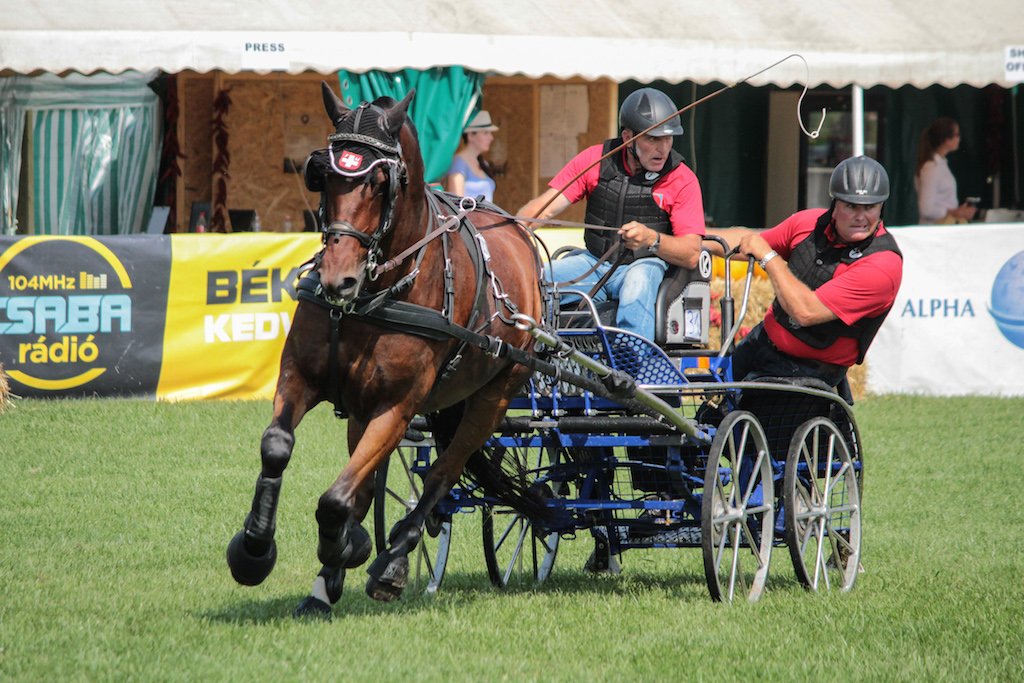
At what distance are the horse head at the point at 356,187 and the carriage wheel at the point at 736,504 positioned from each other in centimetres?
172

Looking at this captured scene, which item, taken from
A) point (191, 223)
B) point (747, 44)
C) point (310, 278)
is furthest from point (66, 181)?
point (310, 278)

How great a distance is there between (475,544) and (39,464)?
2.97 meters

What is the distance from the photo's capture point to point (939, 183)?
14.1 meters

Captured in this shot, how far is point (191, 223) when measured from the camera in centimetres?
1255

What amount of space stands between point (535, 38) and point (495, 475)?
708 centimetres

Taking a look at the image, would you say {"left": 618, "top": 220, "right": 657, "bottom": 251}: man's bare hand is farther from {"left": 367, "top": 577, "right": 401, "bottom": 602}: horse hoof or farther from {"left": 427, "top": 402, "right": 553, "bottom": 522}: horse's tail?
{"left": 367, "top": 577, "right": 401, "bottom": 602}: horse hoof

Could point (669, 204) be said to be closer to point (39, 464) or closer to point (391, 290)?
point (391, 290)

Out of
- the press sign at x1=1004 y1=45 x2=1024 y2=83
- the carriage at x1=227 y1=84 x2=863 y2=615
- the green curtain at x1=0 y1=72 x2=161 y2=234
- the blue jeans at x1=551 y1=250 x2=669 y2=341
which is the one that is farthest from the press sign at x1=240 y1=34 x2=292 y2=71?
the press sign at x1=1004 y1=45 x2=1024 y2=83

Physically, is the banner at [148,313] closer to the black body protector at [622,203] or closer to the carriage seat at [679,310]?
the black body protector at [622,203]

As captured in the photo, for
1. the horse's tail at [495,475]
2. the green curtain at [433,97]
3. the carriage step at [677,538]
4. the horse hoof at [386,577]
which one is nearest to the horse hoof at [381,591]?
the horse hoof at [386,577]

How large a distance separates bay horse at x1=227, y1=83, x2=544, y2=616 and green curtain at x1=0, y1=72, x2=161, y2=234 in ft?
29.4

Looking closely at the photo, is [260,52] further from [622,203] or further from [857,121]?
[857,121]

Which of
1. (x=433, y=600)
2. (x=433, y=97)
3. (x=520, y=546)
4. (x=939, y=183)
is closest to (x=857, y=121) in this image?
(x=939, y=183)

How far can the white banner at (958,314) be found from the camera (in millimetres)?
10836
